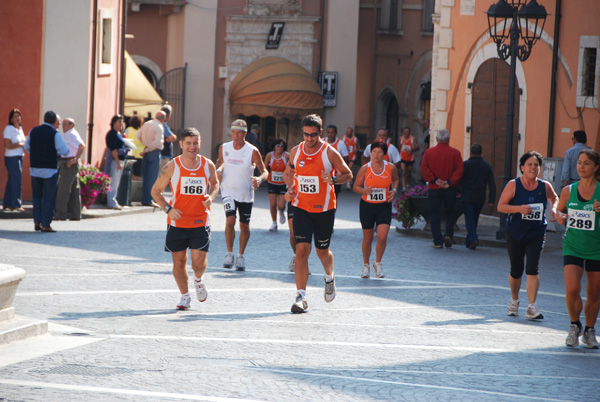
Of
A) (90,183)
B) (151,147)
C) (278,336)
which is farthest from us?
(151,147)

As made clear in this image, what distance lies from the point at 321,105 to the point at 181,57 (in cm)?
505

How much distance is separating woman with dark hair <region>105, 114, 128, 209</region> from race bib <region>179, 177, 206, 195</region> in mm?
11523

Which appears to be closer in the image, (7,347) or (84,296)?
(7,347)

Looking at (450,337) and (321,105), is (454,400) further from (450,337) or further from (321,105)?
(321,105)

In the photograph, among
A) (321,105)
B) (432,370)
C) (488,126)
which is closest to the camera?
(432,370)

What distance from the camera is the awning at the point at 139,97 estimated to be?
100 ft

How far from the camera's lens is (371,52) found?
40.4 meters

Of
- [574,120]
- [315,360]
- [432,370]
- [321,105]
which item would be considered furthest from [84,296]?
[321,105]

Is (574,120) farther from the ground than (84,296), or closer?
farther from the ground

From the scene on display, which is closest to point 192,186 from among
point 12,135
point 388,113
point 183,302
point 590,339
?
point 183,302

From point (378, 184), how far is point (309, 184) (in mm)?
3062

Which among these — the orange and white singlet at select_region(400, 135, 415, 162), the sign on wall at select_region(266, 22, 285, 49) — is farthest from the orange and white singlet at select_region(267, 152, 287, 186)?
the sign on wall at select_region(266, 22, 285, 49)

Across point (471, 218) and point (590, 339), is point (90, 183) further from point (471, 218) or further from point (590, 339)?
→ point (590, 339)

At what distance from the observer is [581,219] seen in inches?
380
